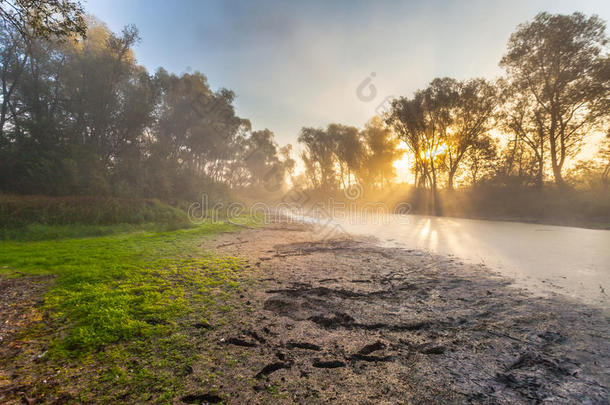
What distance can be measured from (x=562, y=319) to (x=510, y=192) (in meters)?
21.7

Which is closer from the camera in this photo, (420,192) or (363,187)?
(420,192)

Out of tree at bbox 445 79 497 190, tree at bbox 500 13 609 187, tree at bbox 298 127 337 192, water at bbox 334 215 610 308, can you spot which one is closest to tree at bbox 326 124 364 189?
tree at bbox 298 127 337 192

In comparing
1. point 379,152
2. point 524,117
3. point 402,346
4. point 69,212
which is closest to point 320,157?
Result: point 379,152

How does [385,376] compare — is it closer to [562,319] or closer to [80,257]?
[562,319]

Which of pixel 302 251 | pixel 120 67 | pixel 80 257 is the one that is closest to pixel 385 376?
pixel 302 251

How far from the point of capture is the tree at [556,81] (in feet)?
53.8

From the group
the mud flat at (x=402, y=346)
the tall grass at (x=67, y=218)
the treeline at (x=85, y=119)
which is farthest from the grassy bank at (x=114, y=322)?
the treeline at (x=85, y=119)

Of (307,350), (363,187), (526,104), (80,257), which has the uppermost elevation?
(526,104)

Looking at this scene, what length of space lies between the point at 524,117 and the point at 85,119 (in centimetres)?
3531

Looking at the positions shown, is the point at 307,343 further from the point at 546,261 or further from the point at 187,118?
the point at 187,118

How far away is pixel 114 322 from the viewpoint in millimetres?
2643

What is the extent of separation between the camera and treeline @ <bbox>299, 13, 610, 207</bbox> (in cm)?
1675

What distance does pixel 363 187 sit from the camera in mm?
44812

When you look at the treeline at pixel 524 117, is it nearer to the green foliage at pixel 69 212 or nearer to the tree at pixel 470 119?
the tree at pixel 470 119
